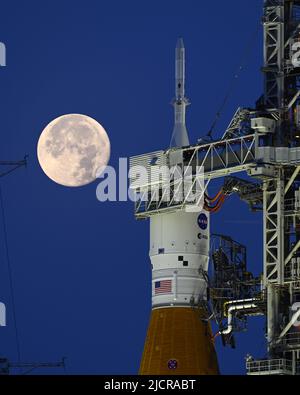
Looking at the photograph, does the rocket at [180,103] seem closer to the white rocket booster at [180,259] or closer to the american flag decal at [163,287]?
the white rocket booster at [180,259]

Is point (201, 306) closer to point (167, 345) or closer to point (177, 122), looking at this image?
point (167, 345)

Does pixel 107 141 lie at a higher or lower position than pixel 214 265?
higher

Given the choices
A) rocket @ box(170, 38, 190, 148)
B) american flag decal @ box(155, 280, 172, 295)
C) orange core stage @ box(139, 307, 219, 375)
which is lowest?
orange core stage @ box(139, 307, 219, 375)

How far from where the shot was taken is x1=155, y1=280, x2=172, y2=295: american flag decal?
433 feet

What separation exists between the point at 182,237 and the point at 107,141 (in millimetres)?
18259

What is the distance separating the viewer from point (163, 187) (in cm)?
13375

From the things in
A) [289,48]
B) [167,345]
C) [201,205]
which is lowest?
[167,345]

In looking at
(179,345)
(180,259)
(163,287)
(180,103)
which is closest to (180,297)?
(163,287)

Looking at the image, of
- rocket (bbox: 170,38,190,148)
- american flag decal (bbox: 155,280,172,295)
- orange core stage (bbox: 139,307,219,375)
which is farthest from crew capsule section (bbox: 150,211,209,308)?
rocket (bbox: 170,38,190,148)

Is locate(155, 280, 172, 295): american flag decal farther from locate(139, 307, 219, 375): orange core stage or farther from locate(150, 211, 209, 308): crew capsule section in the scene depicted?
locate(139, 307, 219, 375): orange core stage

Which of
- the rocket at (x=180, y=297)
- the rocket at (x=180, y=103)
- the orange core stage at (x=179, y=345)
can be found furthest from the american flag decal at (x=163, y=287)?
the rocket at (x=180, y=103)

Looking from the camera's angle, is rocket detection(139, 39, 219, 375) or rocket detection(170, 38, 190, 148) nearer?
rocket detection(139, 39, 219, 375)

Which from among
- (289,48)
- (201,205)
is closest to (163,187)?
(201,205)

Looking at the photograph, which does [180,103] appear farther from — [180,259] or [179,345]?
[179,345]
